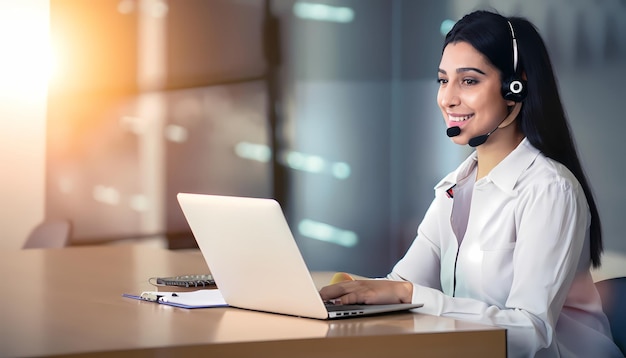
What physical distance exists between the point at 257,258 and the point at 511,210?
668 millimetres

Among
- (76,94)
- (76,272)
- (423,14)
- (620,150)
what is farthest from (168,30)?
(76,272)

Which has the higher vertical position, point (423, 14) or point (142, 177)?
point (423, 14)

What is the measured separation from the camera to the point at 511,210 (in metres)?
1.91

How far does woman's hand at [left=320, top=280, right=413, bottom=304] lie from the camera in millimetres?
1594

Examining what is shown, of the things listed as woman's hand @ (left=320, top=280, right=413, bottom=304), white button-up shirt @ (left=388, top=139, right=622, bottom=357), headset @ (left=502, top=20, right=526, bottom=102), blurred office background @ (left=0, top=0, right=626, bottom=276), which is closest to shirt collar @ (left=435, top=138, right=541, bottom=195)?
white button-up shirt @ (left=388, top=139, right=622, bottom=357)

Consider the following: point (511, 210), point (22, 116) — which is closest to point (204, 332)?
point (511, 210)

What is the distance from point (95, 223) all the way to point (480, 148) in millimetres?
3713

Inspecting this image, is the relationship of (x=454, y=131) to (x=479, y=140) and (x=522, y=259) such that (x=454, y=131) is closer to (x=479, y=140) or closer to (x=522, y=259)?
(x=479, y=140)

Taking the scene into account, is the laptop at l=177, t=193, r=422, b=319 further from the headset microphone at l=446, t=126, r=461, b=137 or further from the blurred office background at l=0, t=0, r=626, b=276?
the blurred office background at l=0, t=0, r=626, b=276

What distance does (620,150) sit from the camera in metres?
3.79

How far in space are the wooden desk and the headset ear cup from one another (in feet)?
2.15

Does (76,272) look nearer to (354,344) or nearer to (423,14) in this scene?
(354,344)

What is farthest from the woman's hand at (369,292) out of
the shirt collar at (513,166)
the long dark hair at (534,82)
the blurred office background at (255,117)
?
the blurred office background at (255,117)

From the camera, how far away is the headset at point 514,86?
6.37ft
